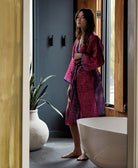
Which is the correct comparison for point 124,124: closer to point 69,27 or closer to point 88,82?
point 88,82

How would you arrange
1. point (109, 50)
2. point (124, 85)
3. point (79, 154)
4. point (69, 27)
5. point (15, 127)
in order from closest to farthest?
point (15, 127) < point (79, 154) < point (124, 85) < point (109, 50) < point (69, 27)

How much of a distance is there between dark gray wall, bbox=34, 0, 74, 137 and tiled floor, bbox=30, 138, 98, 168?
401 mm

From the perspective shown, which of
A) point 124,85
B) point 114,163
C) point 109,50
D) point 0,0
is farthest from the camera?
point 109,50

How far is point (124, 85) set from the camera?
309 cm

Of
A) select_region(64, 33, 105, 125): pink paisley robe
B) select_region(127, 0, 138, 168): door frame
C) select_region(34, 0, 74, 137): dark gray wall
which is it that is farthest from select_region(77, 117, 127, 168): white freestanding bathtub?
select_region(34, 0, 74, 137): dark gray wall

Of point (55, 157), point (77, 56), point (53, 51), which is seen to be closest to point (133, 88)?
point (77, 56)

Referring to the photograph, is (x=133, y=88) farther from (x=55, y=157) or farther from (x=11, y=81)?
(x=55, y=157)

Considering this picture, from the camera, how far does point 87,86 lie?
9.41 feet

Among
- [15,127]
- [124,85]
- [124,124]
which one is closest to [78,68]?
[124,85]

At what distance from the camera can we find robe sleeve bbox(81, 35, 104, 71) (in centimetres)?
286

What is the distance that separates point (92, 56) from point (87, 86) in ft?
1.07

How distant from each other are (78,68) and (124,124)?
79 cm

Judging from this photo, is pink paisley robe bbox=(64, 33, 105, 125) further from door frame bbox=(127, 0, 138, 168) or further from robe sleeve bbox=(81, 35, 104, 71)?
door frame bbox=(127, 0, 138, 168)

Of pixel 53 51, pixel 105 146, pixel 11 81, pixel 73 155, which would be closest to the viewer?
pixel 11 81
